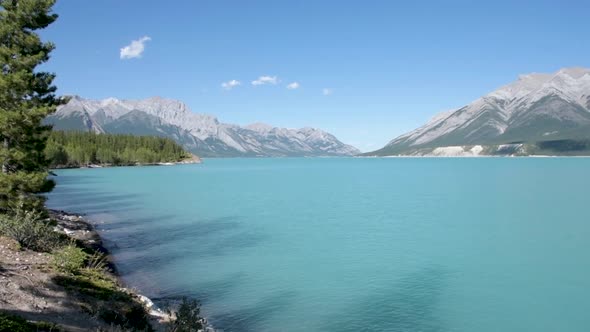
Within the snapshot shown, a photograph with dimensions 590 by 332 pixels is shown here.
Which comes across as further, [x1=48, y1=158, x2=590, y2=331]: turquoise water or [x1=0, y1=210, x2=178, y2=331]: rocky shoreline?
[x1=48, y1=158, x2=590, y2=331]: turquoise water

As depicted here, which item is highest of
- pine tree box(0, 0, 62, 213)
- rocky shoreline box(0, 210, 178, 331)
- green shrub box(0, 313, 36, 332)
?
pine tree box(0, 0, 62, 213)

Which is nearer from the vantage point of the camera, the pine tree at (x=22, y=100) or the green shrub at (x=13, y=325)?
the green shrub at (x=13, y=325)

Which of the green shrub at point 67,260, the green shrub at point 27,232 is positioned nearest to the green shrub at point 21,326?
the green shrub at point 67,260

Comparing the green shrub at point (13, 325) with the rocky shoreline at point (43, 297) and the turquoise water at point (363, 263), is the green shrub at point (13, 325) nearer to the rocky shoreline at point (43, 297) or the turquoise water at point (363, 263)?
the rocky shoreline at point (43, 297)

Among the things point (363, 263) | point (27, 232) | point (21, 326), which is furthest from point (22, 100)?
point (363, 263)

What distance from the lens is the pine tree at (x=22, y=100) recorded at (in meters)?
28.9

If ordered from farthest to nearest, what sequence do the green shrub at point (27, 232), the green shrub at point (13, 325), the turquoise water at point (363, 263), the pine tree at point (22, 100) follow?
1. the pine tree at point (22, 100)
2. the turquoise water at point (363, 263)
3. the green shrub at point (27, 232)
4. the green shrub at point (13, 325)

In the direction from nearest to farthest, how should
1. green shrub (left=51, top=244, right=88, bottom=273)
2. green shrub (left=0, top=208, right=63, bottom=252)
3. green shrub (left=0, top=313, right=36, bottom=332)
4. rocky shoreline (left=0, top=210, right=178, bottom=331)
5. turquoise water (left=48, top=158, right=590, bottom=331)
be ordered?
green shrub (left=0, top=313, right=36, bottom=332)
rocky shoreline (left=0, top=210, right=178, bottom=331)
green shrub (left=51, top=244, right=88, bottom=273)
green shrub (left=0, top=208, right=63, bottom=252)
turquoise water (left=48, top=158, right=590, bottom=331)

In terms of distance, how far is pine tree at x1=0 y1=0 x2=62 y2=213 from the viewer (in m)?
28.9

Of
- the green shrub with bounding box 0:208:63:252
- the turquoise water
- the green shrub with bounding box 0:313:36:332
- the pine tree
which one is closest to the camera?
the green shrub with bounding box 0:313:36:332

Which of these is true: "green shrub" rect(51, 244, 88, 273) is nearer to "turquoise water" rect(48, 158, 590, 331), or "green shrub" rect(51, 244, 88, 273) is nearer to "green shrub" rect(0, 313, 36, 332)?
"turquoise water" rect(48, 158, 590, 331)

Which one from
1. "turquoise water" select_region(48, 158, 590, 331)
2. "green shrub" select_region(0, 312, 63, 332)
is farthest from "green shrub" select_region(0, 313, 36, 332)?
"turquoise water" select_region(48, 158, 590, 331)

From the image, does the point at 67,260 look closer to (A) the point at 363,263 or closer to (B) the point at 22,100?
(B) the point at 22,100

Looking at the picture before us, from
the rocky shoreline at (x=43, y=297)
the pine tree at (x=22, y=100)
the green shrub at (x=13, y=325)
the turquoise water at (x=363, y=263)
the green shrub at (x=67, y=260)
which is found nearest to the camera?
the green shrub at (x=13, y=325)
